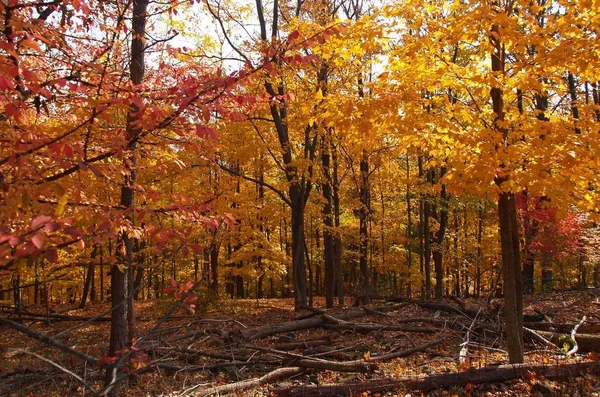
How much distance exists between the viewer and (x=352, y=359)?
7.41m

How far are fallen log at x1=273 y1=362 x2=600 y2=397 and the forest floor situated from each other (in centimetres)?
1

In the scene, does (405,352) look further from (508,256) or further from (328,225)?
(328,225)

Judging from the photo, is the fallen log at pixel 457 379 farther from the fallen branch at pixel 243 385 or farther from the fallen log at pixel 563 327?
the fallen log at pixel 563 327

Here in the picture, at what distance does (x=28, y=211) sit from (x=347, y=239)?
15685 mm

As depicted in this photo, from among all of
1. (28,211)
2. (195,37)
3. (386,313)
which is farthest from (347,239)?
(28,211)

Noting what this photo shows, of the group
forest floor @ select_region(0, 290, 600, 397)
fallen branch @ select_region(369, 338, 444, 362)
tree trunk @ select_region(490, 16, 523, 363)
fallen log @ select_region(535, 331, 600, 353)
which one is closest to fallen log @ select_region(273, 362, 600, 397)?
forest floor @ select_region(0, 290, 600, 397)

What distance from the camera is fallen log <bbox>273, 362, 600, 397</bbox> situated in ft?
17.2

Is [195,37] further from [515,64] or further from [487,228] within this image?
[487,228]

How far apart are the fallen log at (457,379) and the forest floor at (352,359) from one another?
0.01 m

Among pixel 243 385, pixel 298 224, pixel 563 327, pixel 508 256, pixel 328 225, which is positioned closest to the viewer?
pixel 508 256

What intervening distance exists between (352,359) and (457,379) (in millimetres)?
2412

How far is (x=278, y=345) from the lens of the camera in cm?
852

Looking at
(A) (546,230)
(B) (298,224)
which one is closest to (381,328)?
(B) (298,224)

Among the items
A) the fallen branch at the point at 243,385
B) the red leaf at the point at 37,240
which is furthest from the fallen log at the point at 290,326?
the red leaf at the point at 37,240
